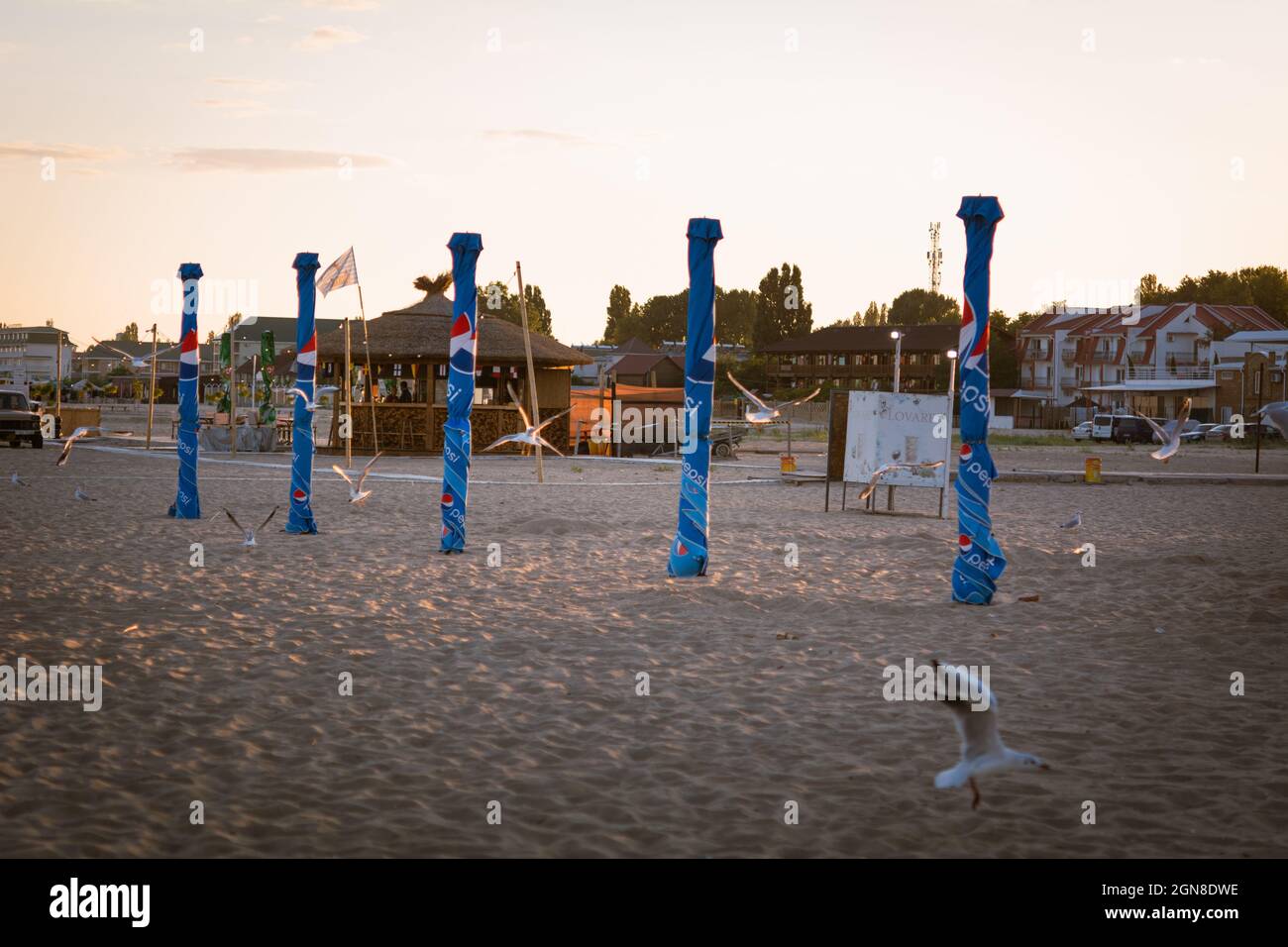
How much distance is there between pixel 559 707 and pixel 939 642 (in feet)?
11.1

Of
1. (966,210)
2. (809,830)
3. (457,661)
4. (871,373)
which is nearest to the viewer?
(809,830)

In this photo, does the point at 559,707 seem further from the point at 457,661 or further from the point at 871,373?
the point at 871,373

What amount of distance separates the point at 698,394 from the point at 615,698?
211 inches

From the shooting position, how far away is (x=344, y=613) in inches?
393

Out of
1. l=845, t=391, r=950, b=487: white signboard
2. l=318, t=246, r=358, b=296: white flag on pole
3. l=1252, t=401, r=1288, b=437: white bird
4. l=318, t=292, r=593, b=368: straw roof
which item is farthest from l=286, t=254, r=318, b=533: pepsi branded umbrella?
l=318, t=292, r=593, b=368: straw roof

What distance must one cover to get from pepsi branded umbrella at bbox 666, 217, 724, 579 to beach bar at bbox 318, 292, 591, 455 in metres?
24.5

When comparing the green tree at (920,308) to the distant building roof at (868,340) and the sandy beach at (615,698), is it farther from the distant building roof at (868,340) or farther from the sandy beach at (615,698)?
the sandy beach at (615,698)

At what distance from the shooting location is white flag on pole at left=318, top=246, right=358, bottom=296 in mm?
20594

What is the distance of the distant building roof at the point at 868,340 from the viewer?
369 feet

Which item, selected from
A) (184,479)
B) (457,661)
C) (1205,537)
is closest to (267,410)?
(184,479)

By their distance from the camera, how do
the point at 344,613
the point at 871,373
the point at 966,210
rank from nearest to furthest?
1. the point at 344,613
2. the point at 966,210
3. the point at 871,373

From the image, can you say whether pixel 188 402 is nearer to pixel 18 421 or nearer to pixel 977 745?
pixel 977 745

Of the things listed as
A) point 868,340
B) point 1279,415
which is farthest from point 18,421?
point 868,340

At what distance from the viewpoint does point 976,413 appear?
10719 mm
